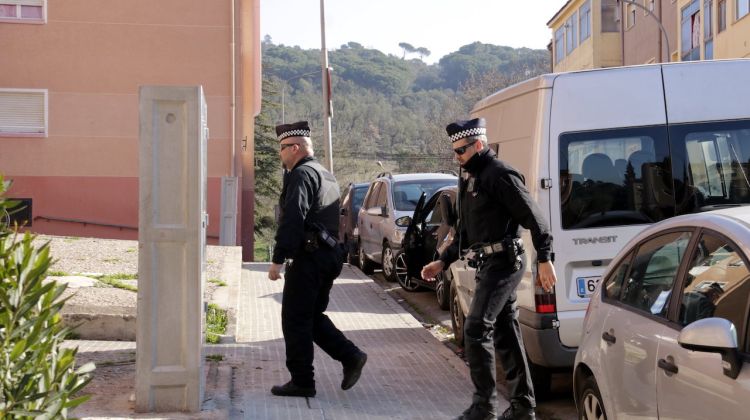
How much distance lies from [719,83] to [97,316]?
5.28 m

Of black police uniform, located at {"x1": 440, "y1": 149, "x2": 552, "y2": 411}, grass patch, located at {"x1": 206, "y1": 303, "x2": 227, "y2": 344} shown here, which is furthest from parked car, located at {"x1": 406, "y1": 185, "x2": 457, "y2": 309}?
black police uniform, located at {"x1": 440, "y1": 149, "x2": 552, "y2": 411}

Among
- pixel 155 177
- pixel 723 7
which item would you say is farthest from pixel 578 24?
pixel 155 177

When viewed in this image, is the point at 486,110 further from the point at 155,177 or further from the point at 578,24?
the point at 578,24

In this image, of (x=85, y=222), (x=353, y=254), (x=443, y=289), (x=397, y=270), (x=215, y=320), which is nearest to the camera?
(x=215, y=320)

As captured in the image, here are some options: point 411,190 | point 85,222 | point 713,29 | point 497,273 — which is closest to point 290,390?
point 497,273

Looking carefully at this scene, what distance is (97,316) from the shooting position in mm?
8547

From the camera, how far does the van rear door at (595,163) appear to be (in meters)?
7.14

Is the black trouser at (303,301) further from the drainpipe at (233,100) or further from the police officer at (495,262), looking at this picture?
the drainpipe at (233,100)

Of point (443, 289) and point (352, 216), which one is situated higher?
point (352, 216)

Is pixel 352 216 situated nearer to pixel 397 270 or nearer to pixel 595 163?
pixel 397 270

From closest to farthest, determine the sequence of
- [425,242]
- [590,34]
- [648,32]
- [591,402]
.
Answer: [591,402] → [425,242] → [648,32] → [590,34]

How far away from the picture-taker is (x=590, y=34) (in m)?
50.9

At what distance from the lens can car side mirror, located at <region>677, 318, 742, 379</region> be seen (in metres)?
3.71

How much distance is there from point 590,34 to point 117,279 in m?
43.6
